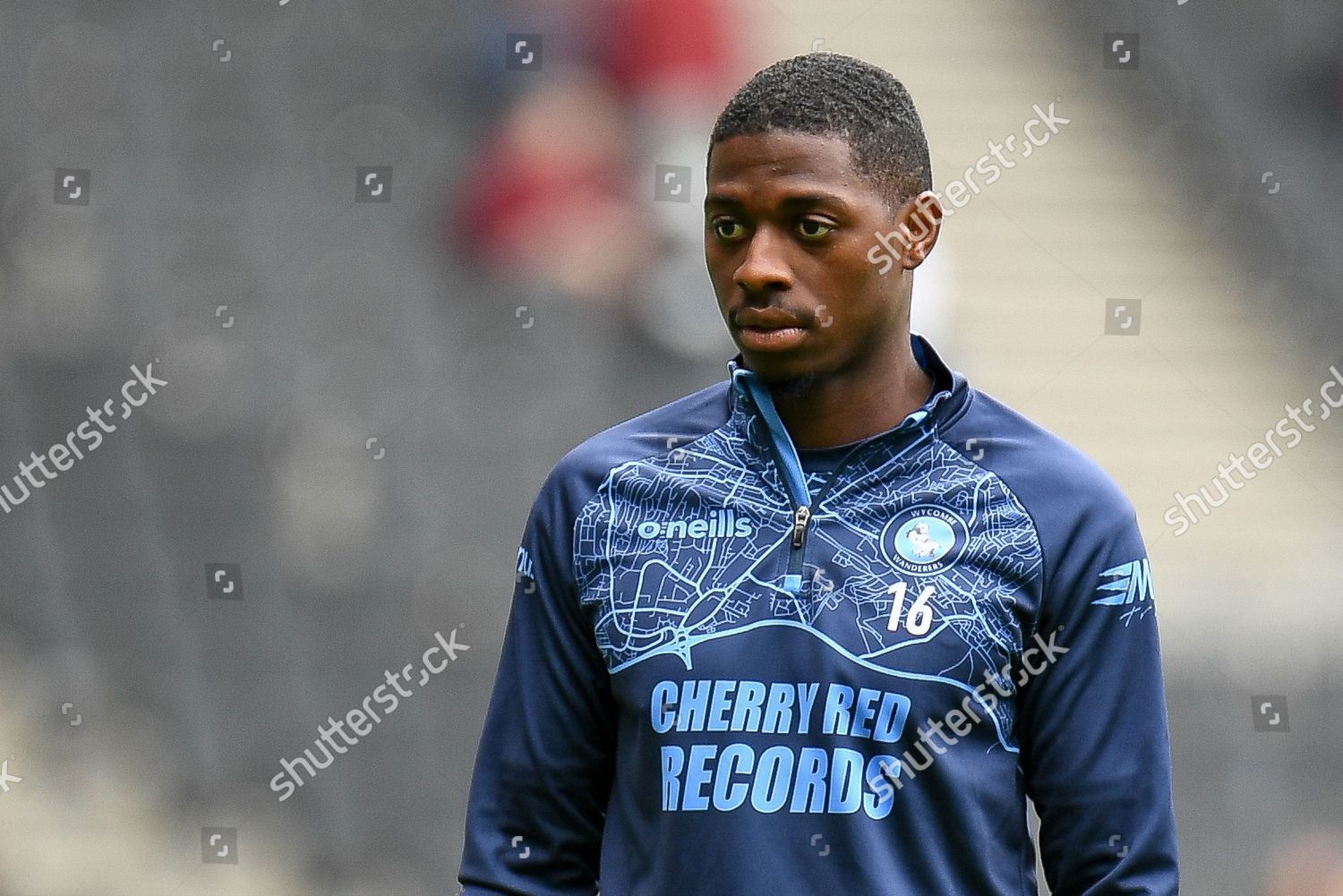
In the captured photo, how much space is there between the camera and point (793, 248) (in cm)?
137

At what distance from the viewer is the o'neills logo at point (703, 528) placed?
1424 millimetres

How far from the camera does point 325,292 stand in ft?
9.57

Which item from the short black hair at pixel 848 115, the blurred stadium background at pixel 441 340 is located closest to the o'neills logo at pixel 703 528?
the short black hair at pixel 848 115

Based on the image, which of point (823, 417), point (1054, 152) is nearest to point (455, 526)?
point (1054, 152)

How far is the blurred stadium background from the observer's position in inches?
113

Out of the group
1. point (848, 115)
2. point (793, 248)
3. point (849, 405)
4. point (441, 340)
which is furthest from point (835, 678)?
point (441, 340)

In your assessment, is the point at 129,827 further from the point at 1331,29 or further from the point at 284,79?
the point at 1331,29

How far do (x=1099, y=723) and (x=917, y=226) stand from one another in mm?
486

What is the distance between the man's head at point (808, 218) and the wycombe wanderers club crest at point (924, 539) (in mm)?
155

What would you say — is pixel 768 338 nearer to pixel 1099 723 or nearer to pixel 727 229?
pixel 727 229

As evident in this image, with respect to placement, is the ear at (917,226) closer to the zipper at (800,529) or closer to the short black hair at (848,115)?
the short black hair at (848,115)

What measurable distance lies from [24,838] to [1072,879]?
222 centimetres

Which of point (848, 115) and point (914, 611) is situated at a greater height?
point (848, 115)

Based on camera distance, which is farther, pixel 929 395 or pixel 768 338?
pixel 929 395
